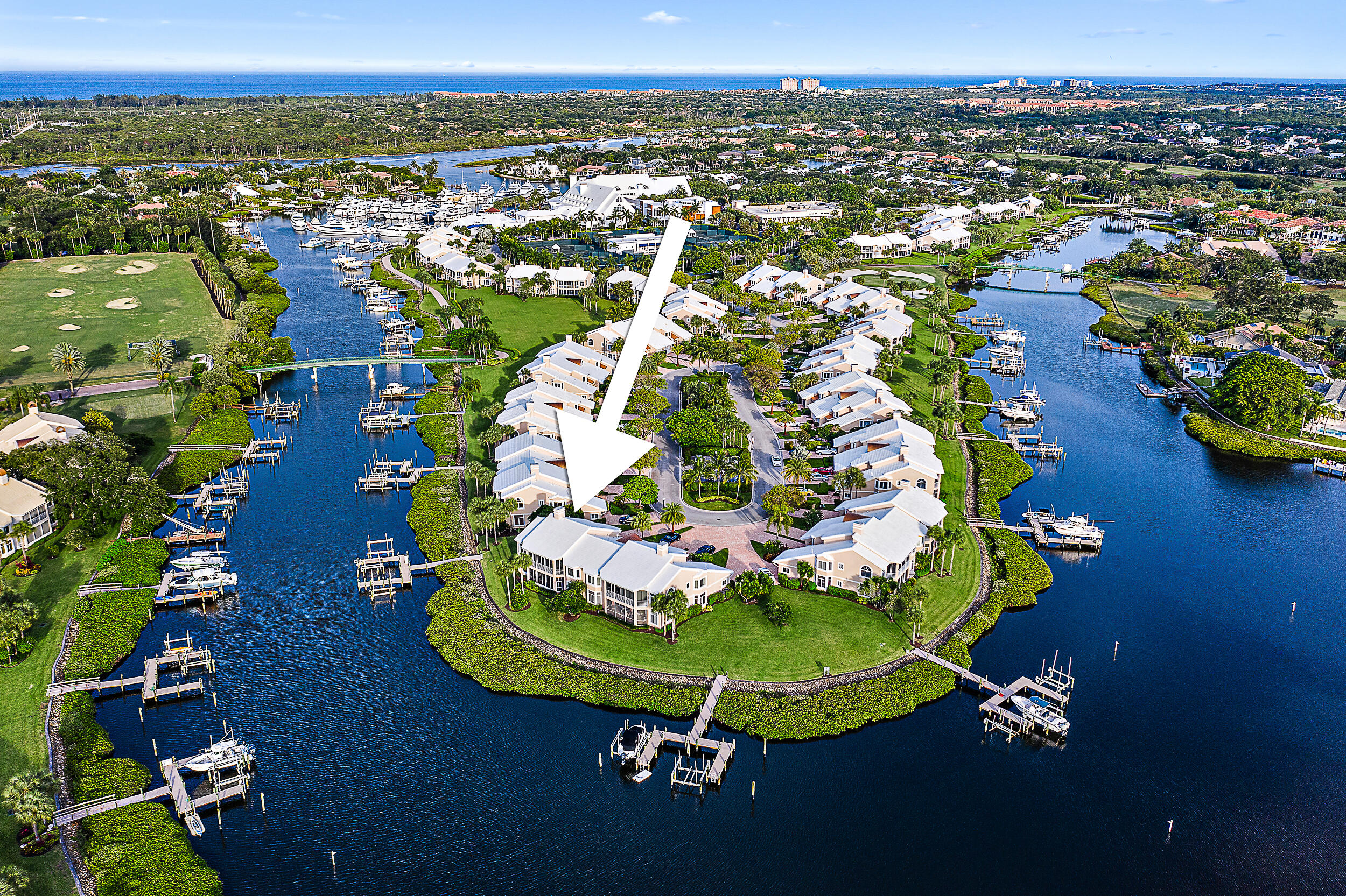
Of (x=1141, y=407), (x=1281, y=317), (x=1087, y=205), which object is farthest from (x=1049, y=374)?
(x=1087, y=205)

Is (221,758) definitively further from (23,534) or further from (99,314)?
(99,314)

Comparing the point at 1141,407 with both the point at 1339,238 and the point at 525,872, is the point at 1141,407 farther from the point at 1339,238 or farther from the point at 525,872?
the point at 1339,238

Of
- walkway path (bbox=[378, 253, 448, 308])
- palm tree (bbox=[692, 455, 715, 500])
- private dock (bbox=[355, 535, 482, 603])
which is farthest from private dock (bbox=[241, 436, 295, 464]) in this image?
walkway path (bbox=[378, 253, 448, 308])

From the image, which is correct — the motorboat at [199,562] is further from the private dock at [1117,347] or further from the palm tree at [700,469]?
the private dock at [1117,347]

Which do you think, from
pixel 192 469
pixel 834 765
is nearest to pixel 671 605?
pixel 834 765

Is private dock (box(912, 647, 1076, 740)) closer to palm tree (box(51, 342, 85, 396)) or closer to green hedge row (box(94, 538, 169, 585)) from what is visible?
green hedge row (box(94, 538, 169, 585))

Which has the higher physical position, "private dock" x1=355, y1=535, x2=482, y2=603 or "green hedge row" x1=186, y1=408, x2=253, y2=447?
"green hedge row" x1=186, y1=408, x2=253, y2=447
